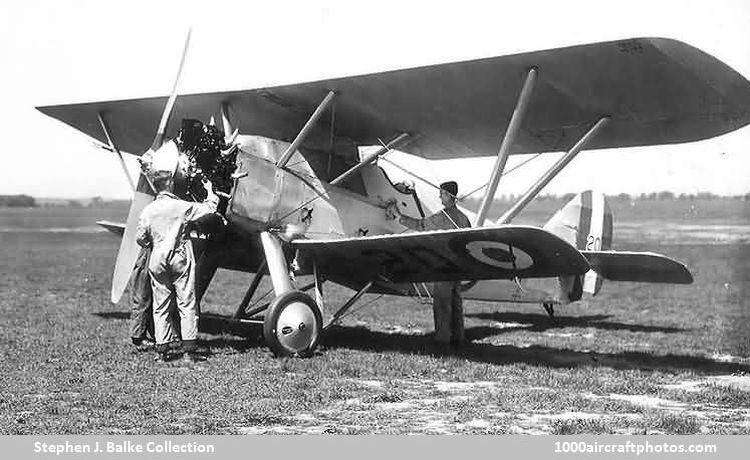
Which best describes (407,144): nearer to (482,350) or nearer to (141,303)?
(482,350)

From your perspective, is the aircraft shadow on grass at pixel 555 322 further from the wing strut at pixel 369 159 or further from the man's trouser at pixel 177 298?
the man's trouser at pixel 177 298

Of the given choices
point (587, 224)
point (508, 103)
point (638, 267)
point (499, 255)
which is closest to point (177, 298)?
point (499, 255)

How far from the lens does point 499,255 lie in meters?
6.91

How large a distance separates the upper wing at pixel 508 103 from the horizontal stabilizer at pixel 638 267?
3.96 feet

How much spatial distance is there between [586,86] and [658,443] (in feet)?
11.2

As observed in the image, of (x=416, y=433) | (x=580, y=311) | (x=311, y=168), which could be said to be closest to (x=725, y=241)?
(x=580, y=311)

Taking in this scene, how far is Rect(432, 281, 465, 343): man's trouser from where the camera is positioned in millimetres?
8719

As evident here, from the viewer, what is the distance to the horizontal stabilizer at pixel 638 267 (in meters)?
8.22

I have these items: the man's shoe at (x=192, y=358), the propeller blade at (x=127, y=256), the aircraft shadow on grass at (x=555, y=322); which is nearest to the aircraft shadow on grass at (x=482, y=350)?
the man's shoe at (x=192, y=358)

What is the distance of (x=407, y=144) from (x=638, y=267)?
2.96 meters

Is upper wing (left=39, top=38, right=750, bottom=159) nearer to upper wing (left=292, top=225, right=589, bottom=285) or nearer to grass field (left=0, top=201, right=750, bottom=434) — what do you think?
upper wing (left=292, top=225, right=589, bottom=285)

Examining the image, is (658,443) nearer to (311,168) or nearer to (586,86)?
(586,86)

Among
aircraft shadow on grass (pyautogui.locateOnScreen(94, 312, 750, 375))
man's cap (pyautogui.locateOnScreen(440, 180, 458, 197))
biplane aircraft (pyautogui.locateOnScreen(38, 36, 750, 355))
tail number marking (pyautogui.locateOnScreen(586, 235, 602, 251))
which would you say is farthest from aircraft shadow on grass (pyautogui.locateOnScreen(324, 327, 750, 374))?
tail number marking (pyautogui.locateOnScreen(586, 235, 602, 251))

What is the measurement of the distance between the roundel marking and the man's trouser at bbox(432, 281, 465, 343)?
5.26 feet
